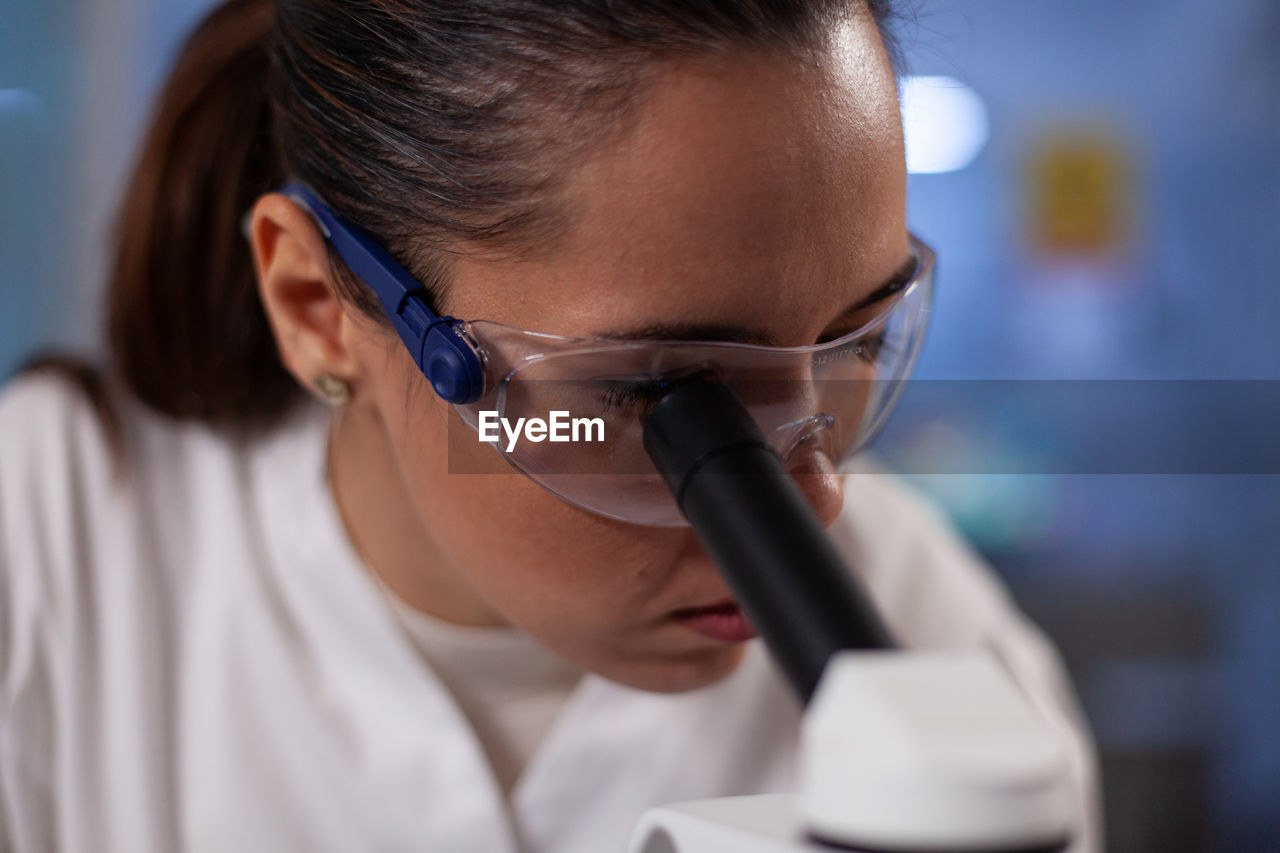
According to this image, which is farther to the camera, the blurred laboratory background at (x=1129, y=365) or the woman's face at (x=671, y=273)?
the blurred laboratory background at (x=1129, y=365)

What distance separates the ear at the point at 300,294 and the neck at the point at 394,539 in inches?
4.8

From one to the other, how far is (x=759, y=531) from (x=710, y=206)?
0.23 metres

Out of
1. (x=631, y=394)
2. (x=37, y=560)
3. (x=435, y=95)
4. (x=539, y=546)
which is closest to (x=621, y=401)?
(x=631, y=394)

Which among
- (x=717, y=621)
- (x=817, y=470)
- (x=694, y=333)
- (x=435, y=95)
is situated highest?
(x=435, y=95)

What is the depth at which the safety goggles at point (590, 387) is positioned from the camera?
26.5 inches

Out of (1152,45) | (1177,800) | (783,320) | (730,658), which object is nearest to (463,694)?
(730,658)

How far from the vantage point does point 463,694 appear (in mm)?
1007

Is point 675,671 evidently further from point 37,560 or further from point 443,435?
point 37,560

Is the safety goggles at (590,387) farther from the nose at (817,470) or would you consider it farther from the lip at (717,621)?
the lip at (717,621)

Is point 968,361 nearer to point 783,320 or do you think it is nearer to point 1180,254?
point 1180,254

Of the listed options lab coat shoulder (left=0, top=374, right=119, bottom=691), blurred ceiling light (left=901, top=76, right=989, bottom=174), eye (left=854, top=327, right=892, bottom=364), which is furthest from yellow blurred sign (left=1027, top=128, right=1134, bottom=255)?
lab coat shoulder (left=0, top=374, right=119, bottom=691)

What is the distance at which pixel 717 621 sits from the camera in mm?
783

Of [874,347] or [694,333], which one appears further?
[874,347]

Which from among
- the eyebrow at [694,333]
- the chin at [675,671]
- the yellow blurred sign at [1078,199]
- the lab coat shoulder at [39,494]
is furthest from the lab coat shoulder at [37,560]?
the yellow blurred sign at [1078,199]
